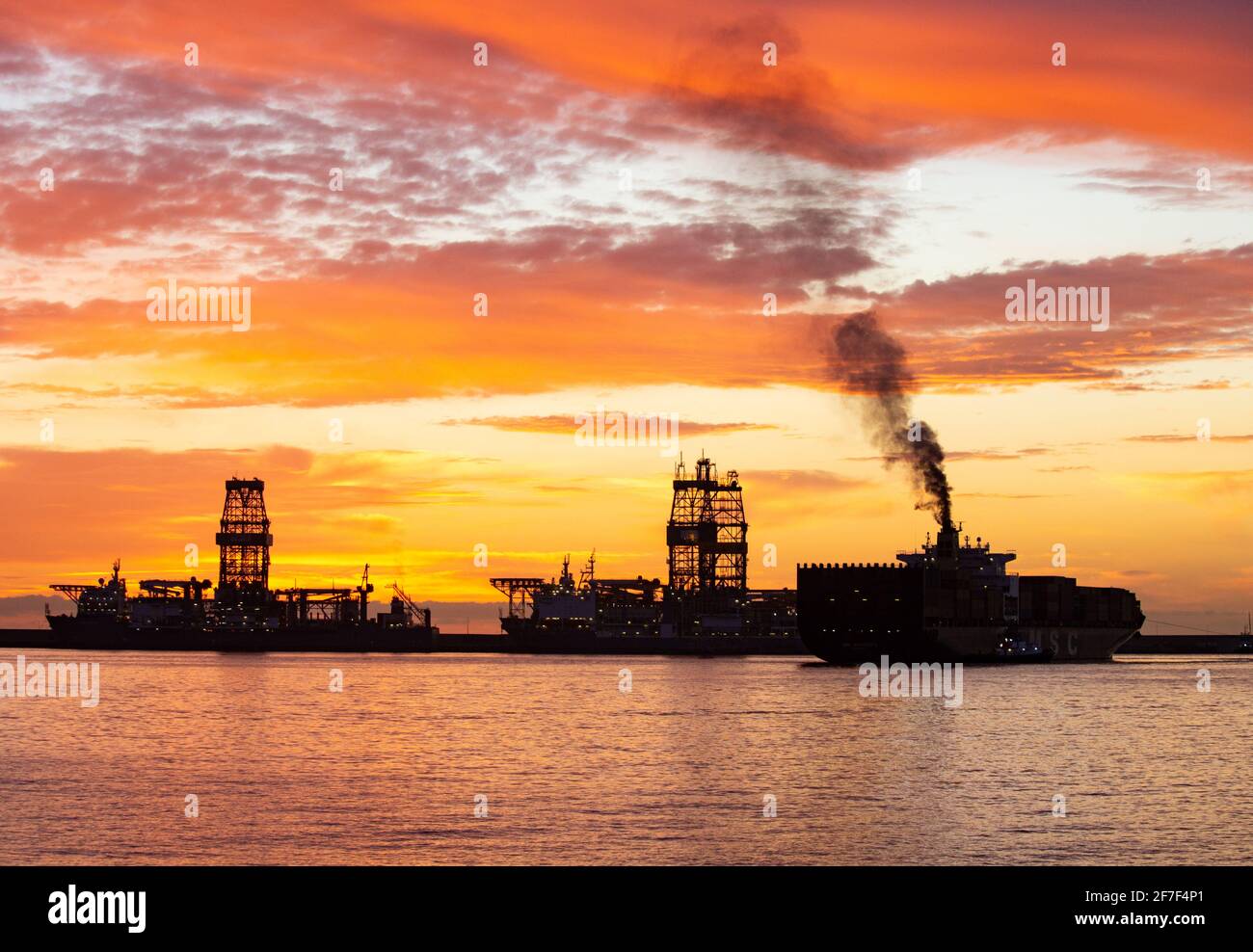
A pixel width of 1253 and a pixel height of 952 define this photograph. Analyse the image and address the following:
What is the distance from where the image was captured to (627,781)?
174 feet

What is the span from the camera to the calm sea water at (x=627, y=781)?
38062mm

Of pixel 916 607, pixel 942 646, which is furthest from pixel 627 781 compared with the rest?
pixel 942 646

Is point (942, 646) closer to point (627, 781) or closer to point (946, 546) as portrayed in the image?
point (946, 546)

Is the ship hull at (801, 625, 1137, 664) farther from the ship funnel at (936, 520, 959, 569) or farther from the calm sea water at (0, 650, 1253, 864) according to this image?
the calm sea water at (0, 650, 1253, 864)

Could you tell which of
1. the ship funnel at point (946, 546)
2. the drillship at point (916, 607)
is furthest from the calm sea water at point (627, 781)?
the ship funnel at point (946, 546)

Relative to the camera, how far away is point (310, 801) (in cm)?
4728

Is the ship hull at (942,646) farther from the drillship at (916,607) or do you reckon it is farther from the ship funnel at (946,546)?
the ship funnel at (946,546)

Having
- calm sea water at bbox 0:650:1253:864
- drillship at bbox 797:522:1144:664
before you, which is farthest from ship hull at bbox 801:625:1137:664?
calm sea water at bbox 0:650:1253:864

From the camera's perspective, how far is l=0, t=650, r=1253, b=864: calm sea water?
38.1 meters

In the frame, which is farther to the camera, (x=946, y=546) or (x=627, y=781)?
(x=946, y=546)

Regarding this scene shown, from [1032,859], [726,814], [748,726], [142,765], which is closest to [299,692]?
[748,726]
